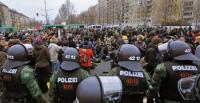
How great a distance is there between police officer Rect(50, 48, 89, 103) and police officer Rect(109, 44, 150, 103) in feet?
1.58

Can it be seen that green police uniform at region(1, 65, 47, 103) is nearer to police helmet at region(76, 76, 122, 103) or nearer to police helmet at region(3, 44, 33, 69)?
police helmet at region(3, 44, 33, 69)

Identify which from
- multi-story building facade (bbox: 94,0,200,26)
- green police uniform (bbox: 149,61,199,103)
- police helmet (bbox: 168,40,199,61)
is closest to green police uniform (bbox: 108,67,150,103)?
green police uniform (bbox: 149,61,199,103)

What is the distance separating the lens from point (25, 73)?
534 cm

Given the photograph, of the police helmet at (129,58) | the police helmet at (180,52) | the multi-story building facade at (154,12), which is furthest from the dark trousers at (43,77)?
A: the multi-story building facade at (154,12)

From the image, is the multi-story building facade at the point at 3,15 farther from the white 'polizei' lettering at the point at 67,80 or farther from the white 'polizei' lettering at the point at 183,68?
the white 'polizei' lettering at the point at 183,68

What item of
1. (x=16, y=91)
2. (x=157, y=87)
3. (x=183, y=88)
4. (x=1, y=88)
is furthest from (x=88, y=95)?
(x=1, y=88)

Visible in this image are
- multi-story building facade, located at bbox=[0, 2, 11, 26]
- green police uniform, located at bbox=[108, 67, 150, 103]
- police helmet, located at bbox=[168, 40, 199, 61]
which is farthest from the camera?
multi-story building facade, located at bbox=[0, 2, 11, 26]

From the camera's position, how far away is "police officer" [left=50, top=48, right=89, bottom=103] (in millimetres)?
4820

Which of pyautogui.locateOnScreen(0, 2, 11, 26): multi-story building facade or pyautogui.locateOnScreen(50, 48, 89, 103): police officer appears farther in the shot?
pyautogui.locateOnScreen(0, 2, 11, 26): multi-story building facade

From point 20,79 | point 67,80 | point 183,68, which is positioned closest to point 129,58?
point 183,68

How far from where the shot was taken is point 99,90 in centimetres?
253

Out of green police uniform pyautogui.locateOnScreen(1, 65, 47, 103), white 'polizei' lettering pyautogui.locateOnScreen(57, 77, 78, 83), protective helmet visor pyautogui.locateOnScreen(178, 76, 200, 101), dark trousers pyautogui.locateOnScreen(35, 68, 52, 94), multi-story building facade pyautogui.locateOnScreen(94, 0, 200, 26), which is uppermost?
multi-story building facade pyautogui.locateOnScreen(94, 0, 200, 26)

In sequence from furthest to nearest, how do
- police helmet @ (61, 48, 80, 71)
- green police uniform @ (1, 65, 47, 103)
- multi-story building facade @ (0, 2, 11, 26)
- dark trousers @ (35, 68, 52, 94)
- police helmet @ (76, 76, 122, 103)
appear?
1. multi-story building facade @ (0, 2, 11, 26)
2. dark trousers @ (35, 68, 52, 94)
3. green police uniform @ (1, 65, 47, 103)
4. police helmet @ (61, 48, 80, 71)
5. police helmet @ (76, 76, 122, 103)

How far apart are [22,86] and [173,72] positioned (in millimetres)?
2117
